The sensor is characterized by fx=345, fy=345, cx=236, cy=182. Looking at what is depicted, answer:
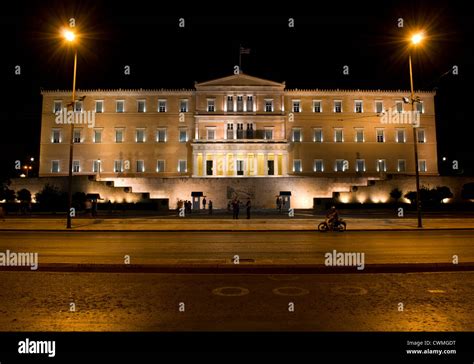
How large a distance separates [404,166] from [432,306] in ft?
181

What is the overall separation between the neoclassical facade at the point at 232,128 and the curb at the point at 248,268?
43.5m

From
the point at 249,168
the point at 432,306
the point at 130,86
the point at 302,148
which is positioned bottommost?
the point at 432,306

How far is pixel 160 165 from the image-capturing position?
5428 centimetres

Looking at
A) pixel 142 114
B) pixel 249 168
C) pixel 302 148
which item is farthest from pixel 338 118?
pixel 142 114

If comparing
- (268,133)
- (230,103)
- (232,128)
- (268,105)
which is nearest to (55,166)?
(232,128)

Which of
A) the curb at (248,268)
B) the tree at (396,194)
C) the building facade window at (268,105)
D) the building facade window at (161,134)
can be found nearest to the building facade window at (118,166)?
the building facade window at (161,134)

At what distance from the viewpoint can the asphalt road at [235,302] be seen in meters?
5.07

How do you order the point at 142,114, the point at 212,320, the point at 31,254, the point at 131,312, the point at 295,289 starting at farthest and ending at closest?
the point at 142,114, the point at 31,254, the point at 295,289, the point at 131,312, the point at 212,320

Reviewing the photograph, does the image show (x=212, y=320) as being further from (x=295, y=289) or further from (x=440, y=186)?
(x=440, y=186)

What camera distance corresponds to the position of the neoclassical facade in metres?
53.8

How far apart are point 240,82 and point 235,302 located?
→ 168 feet

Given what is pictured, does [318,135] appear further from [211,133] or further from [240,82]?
[211,133]

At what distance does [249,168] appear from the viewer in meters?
51.5

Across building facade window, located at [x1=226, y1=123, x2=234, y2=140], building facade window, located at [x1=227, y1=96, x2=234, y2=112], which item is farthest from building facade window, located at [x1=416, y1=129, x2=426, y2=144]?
building facade window, located at [x1=227, y1=96, x2=234, y2=112]
